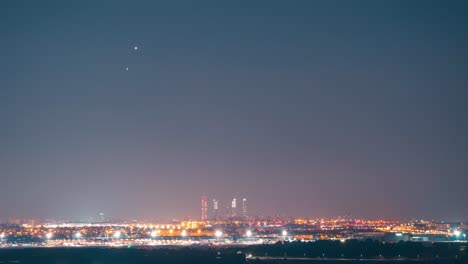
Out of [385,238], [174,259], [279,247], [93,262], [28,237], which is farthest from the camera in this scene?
[28,237]

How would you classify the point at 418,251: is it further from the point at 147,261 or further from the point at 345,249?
the point at 147,261

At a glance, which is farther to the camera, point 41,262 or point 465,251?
point 465,251

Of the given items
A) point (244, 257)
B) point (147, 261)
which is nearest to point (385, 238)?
point (244, 257)

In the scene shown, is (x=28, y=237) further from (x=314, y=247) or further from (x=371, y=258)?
(x=371, y=258)

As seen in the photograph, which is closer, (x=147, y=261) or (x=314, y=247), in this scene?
(x=147, y=261)

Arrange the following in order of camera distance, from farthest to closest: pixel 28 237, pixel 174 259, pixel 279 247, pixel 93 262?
pixel 28 237, pixel 279 247, pixel 174 259, pixel 93 262

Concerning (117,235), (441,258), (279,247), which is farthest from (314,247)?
(117,235)

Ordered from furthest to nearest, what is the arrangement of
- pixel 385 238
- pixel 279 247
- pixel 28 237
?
1. pixel 28 237
2. pixel 385 238
3. pixel 279 247

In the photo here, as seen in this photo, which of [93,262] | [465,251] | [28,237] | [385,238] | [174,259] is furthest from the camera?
[28,237]
